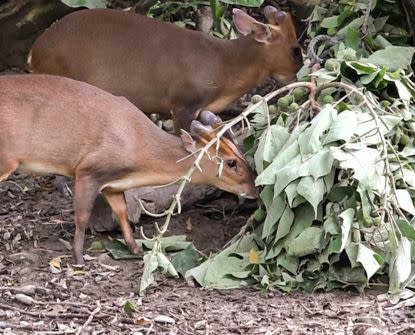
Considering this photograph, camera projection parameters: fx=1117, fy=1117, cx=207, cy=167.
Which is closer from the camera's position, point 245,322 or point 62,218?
point 245,322

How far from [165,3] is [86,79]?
4.95 ft

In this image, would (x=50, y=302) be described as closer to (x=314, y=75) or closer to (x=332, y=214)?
(x=332, y=214)

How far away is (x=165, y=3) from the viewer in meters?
9.33

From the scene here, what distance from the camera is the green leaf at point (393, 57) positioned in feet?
24.0

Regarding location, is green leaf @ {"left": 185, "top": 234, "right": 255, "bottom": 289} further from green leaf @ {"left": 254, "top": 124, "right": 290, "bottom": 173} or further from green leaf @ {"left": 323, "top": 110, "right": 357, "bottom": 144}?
green leaf @ {"left": 323, "top": 110, "right": 357, "bottom": 144}

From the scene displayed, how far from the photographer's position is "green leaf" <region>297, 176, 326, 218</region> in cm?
623

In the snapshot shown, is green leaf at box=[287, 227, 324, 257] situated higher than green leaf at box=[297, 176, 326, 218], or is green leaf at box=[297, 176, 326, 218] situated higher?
green leaf at box=[297, 176, 326, 218]

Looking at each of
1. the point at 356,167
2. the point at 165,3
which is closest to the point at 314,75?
the point at 356,167

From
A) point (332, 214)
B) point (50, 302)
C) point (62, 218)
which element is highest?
point (332, 214)

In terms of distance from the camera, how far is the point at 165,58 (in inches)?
325

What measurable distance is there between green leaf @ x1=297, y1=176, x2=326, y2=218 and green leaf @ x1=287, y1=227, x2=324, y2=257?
0.37 ft

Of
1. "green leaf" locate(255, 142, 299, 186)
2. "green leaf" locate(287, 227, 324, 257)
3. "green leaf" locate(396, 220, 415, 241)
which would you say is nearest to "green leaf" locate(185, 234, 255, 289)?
"green leaf" locate(287, 227, 324, 257)

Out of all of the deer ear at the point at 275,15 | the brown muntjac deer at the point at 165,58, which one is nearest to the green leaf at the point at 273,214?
the brown muntjac deer at the point at 165,58

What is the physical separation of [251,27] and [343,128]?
83.0 inches
